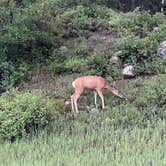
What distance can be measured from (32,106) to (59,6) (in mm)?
12446

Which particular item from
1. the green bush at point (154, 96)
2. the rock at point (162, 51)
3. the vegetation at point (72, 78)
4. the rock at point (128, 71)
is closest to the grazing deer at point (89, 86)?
the vegetation at point (72, 78)

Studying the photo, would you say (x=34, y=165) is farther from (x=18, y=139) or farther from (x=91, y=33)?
(x=91, y=33)

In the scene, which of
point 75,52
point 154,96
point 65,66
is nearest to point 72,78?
point 65,66

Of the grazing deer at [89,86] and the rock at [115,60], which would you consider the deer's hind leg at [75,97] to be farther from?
the rock at [115,60]

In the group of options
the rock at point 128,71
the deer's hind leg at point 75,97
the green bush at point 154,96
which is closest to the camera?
the green bush at point 154,96

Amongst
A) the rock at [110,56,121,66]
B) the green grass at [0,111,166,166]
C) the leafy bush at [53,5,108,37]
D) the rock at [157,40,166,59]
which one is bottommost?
the green grass at [0,111,166,166]

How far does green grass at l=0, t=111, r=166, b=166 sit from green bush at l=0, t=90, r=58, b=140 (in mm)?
270

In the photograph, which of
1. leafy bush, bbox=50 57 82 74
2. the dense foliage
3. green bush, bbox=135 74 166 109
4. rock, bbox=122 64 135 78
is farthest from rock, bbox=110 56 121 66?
green bush, bbox=135 74 166 109

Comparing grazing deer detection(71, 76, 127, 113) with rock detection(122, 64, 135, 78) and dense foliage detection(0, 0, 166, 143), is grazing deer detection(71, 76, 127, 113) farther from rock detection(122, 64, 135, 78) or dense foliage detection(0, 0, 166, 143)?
rock detection(122, 64, 135, 78)

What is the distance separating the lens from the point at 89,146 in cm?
1191

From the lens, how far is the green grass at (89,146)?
10.6m

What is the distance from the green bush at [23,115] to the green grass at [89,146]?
27 centimetres

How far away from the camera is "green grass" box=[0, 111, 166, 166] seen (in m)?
10.6

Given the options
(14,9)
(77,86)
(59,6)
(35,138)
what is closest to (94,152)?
(35,138)
